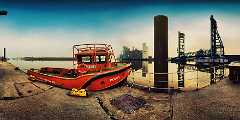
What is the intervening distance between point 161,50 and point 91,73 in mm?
4066

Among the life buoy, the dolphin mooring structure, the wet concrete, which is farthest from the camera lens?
the life buoy

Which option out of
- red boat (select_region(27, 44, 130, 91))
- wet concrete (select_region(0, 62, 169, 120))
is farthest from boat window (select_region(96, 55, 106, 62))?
wet concrete (select_region(0, 62, 169, 120))

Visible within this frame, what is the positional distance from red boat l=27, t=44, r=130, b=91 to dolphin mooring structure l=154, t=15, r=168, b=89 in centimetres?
296

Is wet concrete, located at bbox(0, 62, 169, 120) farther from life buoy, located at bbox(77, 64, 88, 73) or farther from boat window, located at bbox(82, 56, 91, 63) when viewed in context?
boat window, located at bbox(82, 56, 91, 63)

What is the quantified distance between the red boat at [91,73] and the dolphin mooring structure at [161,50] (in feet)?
9.70

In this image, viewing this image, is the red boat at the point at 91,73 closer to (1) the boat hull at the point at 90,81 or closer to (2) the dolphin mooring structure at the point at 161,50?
(1) the boat hull at the point at 90,81

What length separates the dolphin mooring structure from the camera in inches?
460

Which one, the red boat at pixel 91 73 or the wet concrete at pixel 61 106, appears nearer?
the wet concrete at pixel 61 106

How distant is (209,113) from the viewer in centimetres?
721

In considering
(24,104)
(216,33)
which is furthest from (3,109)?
(216,33)

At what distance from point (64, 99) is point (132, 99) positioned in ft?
9.67

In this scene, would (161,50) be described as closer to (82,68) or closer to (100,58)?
(100,58)

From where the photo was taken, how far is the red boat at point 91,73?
12398 mm

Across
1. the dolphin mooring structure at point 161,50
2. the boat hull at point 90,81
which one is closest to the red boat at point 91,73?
the boat hull at point 90,81
